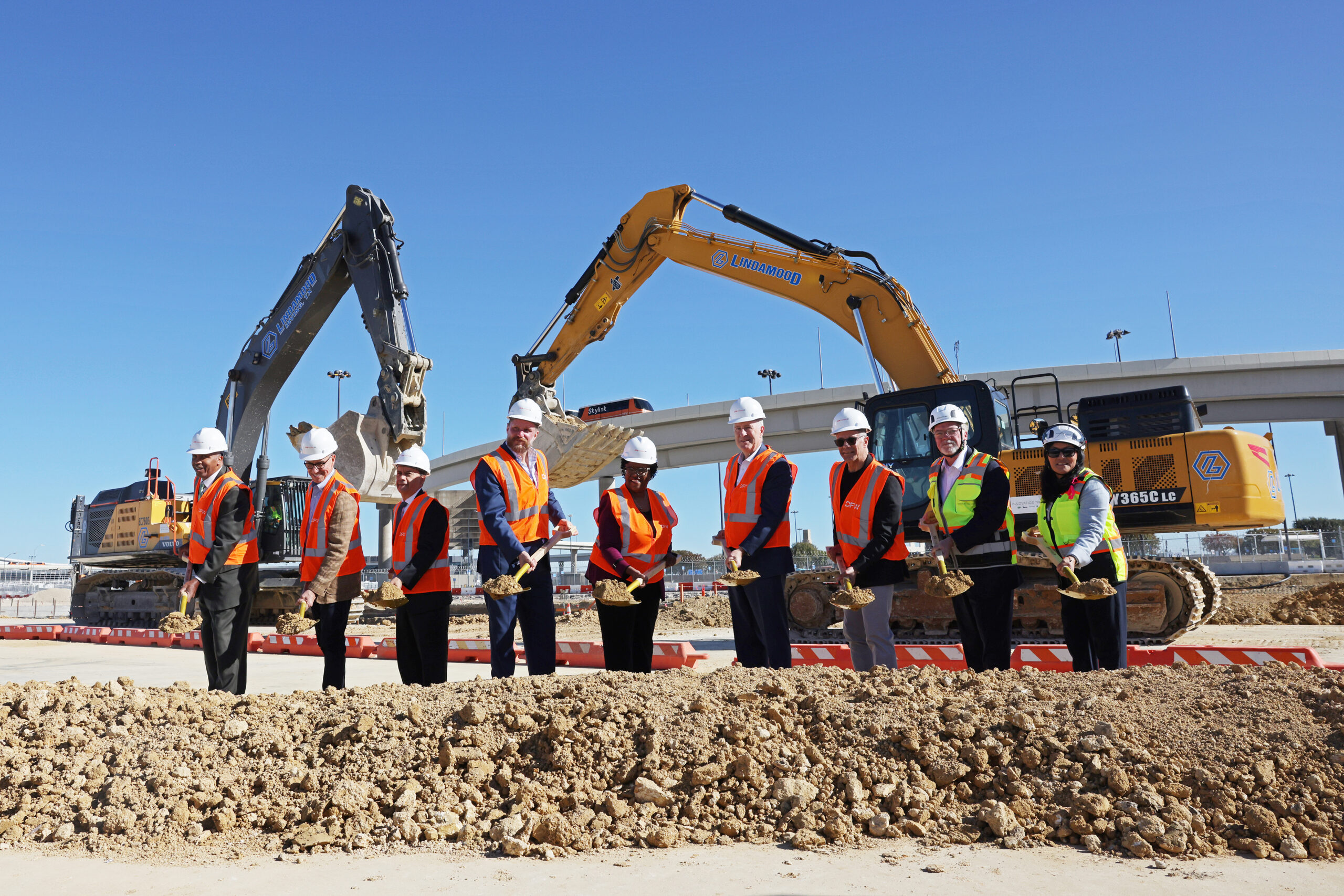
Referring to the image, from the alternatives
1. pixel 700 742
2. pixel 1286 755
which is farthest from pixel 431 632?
pixel 1286 755

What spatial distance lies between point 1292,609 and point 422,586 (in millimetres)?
14515

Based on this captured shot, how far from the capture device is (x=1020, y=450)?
10.0m

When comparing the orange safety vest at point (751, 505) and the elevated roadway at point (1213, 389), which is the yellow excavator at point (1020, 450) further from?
the elevated roadway at point (1213, 389)

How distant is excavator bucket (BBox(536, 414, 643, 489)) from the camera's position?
548 inches

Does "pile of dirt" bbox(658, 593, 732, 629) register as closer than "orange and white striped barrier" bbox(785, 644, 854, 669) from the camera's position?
No

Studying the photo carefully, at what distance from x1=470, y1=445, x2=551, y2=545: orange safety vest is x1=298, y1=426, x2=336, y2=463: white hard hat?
3.44ft

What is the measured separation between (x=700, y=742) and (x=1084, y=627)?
2.62m

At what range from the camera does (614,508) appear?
5410 millimetres

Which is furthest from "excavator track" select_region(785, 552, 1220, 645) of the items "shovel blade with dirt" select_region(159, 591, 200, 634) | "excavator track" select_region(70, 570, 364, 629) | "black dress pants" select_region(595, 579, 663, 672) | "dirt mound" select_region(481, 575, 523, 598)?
"excavator track" select_region(70, 570, 364, 629)

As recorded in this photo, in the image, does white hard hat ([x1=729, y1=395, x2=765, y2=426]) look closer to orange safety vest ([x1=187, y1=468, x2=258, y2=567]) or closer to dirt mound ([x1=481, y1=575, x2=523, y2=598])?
dirt mound ([x1=481, y1=575, x2=523, y2=598])

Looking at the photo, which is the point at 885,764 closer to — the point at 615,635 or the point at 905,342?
the point at 615,635

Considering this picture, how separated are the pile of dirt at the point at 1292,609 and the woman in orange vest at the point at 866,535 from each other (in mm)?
11495

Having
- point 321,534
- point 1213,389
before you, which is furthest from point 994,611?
point 1213,389

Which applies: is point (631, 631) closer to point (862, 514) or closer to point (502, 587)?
point (502, 587)
